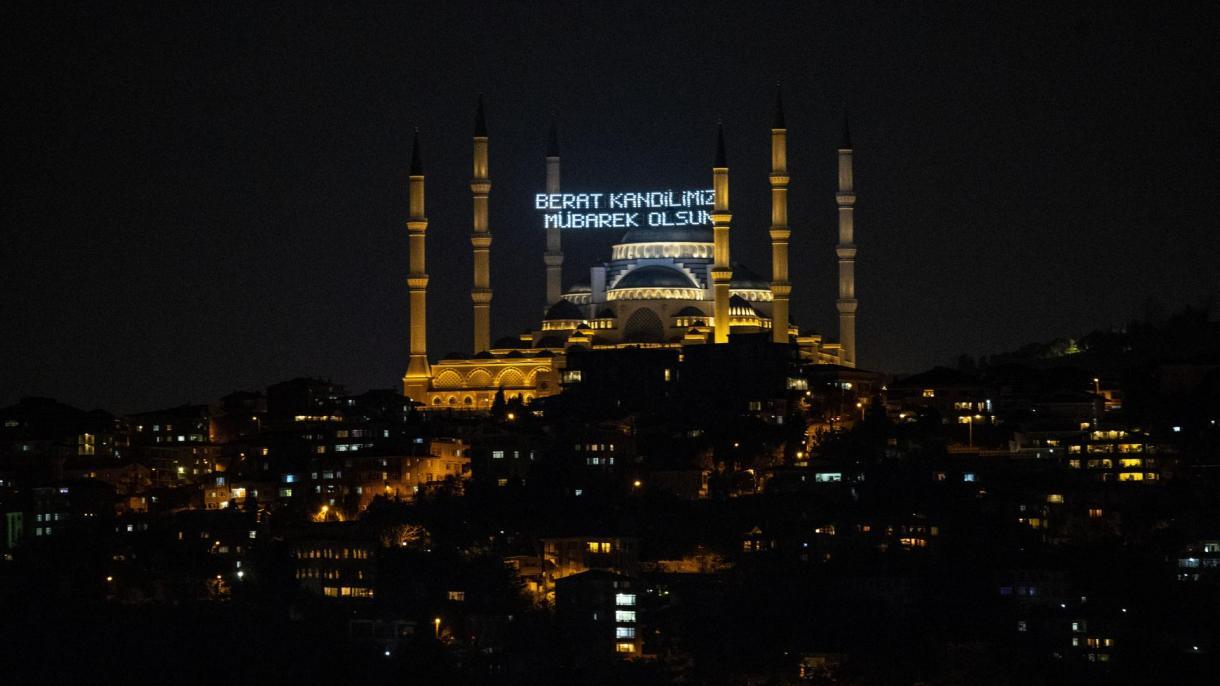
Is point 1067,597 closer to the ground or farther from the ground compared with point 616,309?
closer to the ground

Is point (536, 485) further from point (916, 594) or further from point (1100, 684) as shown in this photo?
point (1100, 684)

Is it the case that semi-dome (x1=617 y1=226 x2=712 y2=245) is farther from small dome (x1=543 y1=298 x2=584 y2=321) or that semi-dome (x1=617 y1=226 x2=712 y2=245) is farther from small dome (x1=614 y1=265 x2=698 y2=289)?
small dome (x1=543 y1=298 x2=584 y2=321)

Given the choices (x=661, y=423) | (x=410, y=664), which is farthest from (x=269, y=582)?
(x=661, y=423)

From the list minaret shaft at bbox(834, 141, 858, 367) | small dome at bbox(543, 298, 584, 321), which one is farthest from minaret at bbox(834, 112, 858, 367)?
small dome at bbox(543, 298, 584, 321)

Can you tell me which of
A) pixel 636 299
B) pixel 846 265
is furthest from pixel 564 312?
pixel 846 265

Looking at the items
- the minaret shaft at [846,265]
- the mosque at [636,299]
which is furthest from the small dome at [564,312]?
the minaret shaft at [846,265]

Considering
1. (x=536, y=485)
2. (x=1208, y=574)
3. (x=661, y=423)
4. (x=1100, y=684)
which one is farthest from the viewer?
(x=661, y=423)

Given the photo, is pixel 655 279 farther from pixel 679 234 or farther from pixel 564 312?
pixel 564 312
